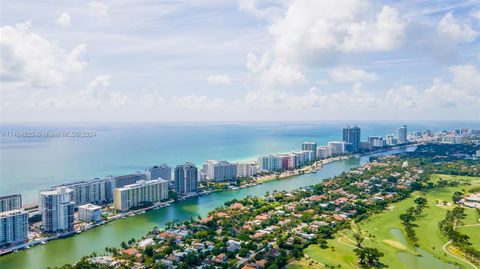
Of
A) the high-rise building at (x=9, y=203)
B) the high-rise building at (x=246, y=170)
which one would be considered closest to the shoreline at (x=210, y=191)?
the high-rise building at (x=246, y=170)

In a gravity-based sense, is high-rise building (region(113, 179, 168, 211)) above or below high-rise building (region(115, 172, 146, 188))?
below

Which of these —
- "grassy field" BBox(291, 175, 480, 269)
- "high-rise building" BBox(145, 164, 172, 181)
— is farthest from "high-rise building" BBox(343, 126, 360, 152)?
"high-rise building" BBox(145, 164, 172, 181)

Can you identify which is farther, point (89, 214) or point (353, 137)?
point (353, 137)

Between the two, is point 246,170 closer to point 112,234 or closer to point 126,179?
point 126,179

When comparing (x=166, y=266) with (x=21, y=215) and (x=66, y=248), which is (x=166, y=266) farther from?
(x=21, y=215)

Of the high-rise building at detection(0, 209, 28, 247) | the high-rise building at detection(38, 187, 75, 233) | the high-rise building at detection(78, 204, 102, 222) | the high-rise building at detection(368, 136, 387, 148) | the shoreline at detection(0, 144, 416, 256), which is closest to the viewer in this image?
the high-rise building at detection(0, 209, 28, 247)

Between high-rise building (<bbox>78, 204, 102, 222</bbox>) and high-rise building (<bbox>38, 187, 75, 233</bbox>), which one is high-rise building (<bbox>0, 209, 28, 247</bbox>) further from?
high-rise building (<bbox>78, 204, 102, 222</bbox>)

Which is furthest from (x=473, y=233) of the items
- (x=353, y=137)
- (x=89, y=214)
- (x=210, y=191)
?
(x=353, y=137)
